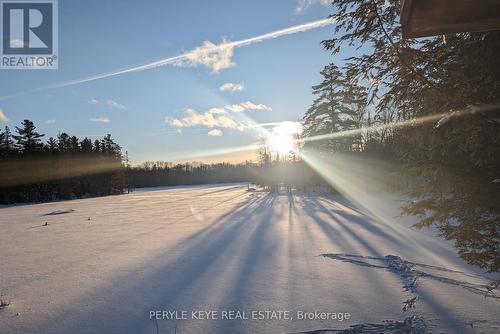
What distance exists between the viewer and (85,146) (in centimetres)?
6456

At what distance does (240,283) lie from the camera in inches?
275

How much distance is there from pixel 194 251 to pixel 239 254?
151cm

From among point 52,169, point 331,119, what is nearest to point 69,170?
point 52,169

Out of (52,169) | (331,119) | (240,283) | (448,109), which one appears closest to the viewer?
(448,109)

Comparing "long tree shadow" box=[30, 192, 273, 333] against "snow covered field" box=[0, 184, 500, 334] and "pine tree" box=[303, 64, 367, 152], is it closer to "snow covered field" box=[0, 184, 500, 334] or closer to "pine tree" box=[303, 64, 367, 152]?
"snow covered field" box=[0, 184, 500, 334]

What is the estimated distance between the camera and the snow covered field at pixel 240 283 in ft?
16.8

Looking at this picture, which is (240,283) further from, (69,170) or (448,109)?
(69,170)

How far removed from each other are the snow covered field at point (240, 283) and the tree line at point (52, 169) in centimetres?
4364

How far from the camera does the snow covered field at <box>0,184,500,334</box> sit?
5109 millimetres

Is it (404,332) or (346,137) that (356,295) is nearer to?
(404,332)

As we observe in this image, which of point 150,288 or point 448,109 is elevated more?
point 448,109

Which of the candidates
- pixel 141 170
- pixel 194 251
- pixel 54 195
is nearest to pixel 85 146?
pixel 54 195

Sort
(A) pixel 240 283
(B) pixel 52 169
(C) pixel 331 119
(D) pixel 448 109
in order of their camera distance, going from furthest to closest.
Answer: (B) pixel 52 169, (C) pixel 331 119, (A) pixel 240 283, (D) pixel 448 109

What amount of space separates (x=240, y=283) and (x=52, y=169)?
56067 millimetres
